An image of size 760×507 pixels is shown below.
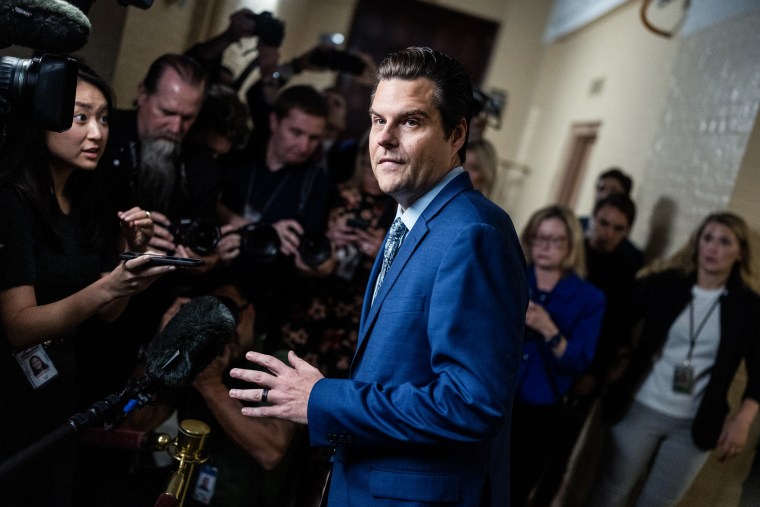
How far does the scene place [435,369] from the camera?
3.59 ft

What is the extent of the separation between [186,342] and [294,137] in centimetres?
116

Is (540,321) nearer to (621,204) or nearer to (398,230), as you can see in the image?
(621,204)

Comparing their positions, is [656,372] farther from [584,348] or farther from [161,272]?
[161,272]

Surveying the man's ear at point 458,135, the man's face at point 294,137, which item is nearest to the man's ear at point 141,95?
the man's face at point 294,137

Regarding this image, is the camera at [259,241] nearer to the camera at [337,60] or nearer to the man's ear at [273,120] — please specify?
the man's ear at [273,120]

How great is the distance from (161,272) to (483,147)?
66.3 inches

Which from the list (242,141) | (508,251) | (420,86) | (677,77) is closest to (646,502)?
(508,251)

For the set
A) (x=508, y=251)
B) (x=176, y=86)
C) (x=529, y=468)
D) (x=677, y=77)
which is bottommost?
(x=529, y=468)

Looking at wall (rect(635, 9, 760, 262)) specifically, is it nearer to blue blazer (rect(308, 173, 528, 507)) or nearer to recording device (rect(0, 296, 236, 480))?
blue blazer (rect(308, 173, 528, 507))

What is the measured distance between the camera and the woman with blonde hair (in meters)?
2.54

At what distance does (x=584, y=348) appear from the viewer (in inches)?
101

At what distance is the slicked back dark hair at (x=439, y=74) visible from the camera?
1.24m

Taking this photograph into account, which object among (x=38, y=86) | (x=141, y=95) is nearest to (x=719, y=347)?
(x=141, y=95)

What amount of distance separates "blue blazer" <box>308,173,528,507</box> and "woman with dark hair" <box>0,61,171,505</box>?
1.56 feet
